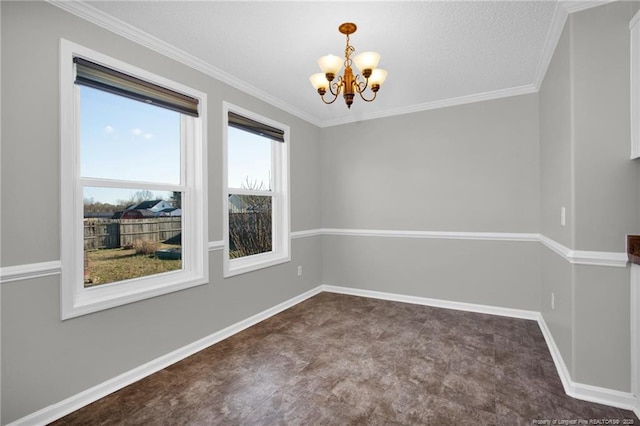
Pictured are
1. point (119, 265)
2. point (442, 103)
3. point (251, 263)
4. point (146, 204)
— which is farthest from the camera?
point (442, 103)

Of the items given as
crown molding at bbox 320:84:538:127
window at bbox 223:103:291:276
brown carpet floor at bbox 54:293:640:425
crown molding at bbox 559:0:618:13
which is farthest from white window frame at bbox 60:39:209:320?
crown molding at bbox 559:0:618:13

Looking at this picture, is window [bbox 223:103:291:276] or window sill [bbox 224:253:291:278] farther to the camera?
window [bbox 223:103:291:276]

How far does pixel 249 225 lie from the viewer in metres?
3.61

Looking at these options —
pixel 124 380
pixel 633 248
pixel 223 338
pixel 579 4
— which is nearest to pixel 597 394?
pixel 633 248

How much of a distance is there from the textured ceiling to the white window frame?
11.8 inches

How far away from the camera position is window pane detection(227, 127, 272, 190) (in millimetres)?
3340

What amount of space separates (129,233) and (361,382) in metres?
2.10

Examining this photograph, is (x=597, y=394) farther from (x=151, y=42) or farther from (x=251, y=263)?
(x=151, y=42)

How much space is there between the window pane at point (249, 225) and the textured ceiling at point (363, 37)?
123 centimetres

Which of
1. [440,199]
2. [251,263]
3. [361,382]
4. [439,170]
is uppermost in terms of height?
[439,170]

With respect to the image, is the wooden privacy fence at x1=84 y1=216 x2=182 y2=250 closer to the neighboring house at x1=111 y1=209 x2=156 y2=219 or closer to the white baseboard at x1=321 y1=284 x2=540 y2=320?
the neighboring house at x1=111 y1=209 x2=156 y2=219

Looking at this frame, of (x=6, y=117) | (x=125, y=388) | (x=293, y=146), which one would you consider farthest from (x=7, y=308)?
(x=293, y=146)

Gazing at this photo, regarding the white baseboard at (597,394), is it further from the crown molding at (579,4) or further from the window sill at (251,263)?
the window sill at (251,263)

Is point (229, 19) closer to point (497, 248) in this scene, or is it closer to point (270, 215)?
point (270, 215)
